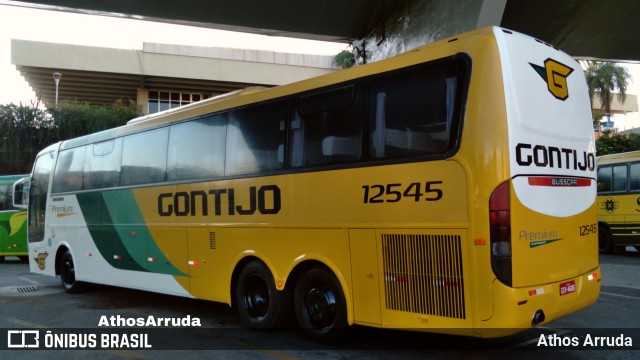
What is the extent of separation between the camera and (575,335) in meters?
6.52

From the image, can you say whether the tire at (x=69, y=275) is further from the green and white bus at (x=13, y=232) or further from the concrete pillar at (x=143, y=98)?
the concrete pillar at (x=143, y=98)

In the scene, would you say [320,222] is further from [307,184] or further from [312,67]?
[312,67]

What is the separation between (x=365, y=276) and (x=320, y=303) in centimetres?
83

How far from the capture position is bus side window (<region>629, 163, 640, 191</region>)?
15.8 m

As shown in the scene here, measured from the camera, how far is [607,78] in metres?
48.4

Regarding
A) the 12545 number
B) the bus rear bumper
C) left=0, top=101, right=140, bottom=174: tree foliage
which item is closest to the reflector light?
the bus rear bumper

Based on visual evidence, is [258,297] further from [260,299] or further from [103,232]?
[103,232]

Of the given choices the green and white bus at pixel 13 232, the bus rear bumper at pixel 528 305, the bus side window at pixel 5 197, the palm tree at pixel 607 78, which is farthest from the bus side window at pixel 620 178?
the palm tree at pixel 607 78

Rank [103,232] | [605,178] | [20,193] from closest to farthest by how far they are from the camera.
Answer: [103,232]
[20,193]
[605,178]

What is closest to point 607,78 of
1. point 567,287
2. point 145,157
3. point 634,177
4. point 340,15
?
point 634,177

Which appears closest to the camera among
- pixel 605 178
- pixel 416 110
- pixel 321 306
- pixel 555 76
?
pixel 416 110

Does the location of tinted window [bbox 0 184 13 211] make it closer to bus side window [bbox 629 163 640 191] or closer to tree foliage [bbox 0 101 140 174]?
tree foliage [bbox 0 101 140 174]

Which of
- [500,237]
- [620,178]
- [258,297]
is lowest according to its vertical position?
[258,297]

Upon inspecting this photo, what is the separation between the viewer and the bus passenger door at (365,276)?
559cm
